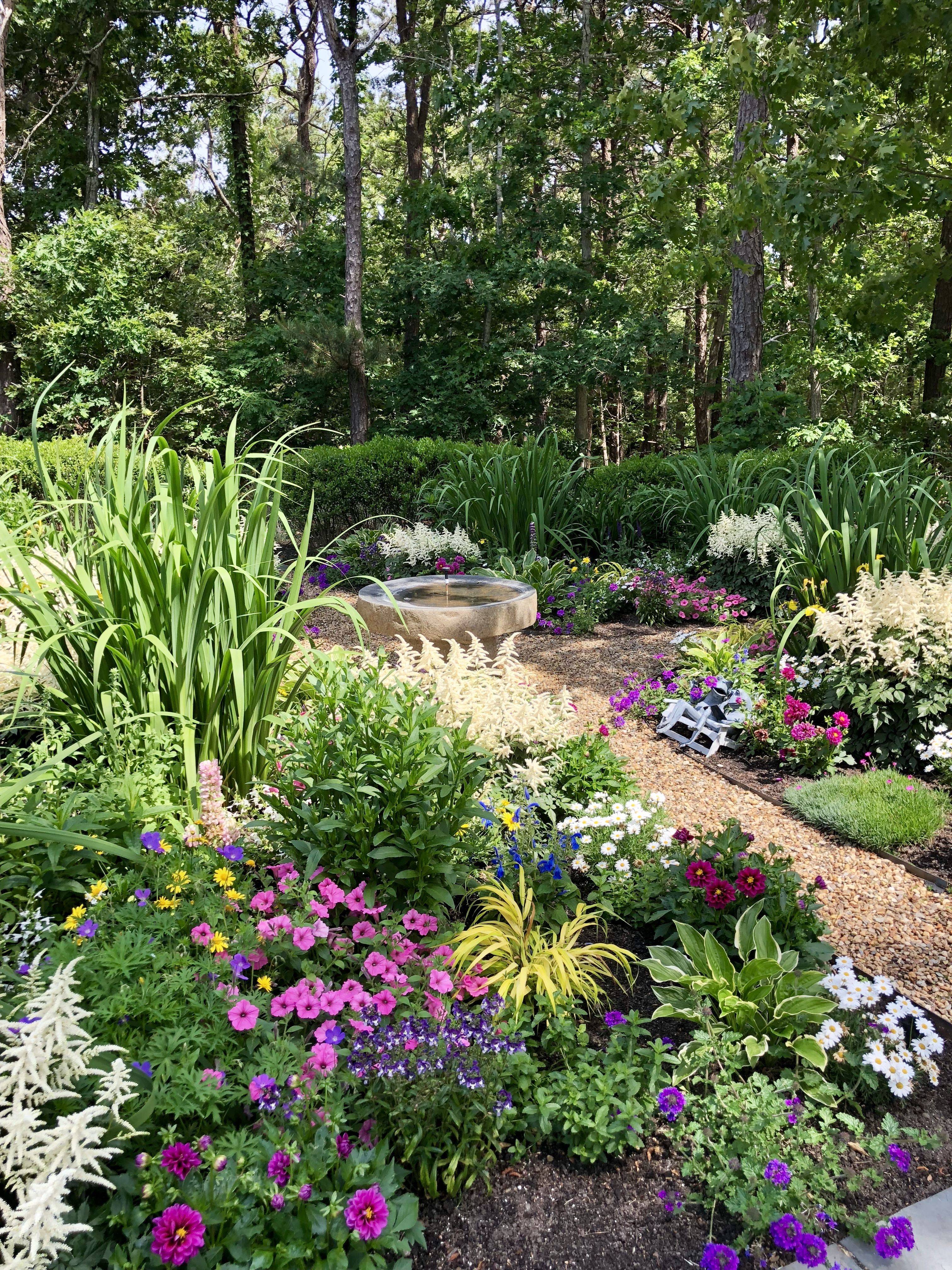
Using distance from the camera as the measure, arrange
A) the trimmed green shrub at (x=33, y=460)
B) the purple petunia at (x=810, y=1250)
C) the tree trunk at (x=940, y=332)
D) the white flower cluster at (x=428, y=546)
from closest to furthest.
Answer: the purple petunia at (x=810, y=1250)
the white flower cluster at (x=428, y=546)
the trimmed green shrub at (x=33, y=460)
the tree trunk at (x=940, y=332)

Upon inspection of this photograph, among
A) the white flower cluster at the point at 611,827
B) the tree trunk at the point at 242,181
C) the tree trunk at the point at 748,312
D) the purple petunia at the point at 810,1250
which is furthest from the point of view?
the tree trunk at the point at 242,181

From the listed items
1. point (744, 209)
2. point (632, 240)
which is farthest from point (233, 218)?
point (744, 209)

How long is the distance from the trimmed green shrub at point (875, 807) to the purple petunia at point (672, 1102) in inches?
68.9

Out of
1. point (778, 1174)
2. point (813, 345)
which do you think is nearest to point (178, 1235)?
point (778, 1174)

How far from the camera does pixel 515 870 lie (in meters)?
2.58

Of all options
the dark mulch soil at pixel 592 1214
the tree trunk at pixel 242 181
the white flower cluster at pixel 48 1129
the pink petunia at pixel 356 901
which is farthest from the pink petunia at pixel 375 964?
the tree trunk at pixel 242 181

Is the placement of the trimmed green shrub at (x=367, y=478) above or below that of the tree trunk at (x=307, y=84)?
below

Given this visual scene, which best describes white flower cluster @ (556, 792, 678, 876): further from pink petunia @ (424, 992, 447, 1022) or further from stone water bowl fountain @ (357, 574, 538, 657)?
stone water bowl fountain @ (357, 574, 538, 657)

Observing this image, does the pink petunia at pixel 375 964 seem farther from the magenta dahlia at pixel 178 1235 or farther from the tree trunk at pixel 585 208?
the tree trunk at pixel 585 208

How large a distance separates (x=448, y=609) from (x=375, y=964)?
2372 mm

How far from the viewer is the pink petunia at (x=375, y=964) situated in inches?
75.7

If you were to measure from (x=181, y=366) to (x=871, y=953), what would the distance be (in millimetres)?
14216

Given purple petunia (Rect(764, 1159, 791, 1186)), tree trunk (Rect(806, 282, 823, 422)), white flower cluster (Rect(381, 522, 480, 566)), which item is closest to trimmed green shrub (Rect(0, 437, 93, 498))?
white flower cluster (Rect(381, 522, 480, 566))

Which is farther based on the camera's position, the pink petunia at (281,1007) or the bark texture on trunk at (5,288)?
the bark texture on trunk at (5,288)
